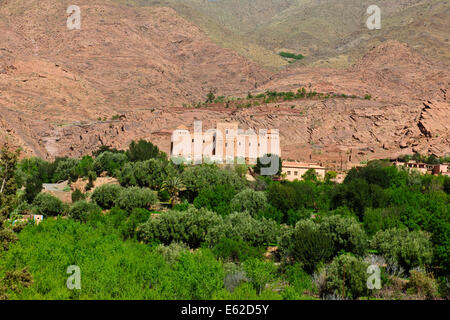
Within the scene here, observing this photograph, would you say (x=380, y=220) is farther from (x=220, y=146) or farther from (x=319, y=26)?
(x=319, y=26)

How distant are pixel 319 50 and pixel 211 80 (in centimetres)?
4058

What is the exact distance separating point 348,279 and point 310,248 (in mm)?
3454

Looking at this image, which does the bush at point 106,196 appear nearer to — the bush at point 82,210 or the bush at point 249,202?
the bush at point 82,210

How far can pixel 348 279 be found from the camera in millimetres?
17781

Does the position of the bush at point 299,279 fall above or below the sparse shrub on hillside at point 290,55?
below

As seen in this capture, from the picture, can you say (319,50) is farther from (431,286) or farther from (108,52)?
(431,286)

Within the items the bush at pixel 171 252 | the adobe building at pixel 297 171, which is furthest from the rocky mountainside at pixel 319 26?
the bush at pixel 171 252

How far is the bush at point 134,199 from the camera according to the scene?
3225cm

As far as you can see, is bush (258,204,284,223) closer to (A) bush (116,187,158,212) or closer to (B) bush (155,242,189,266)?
(B) bush (155,242,189,266)

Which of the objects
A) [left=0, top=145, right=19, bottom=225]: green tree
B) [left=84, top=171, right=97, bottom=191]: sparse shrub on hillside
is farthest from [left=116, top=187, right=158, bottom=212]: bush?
[left=0, top=145, right=19, bottom=225]: green tree

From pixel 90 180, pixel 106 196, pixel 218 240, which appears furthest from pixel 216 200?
pixel 90 180

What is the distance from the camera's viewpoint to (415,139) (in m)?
60.1

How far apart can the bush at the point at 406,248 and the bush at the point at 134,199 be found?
53.8 feet
